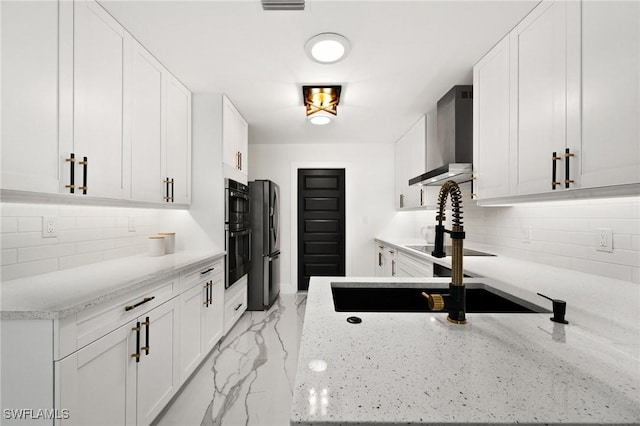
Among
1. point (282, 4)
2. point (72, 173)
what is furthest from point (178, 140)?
point (282, 4)

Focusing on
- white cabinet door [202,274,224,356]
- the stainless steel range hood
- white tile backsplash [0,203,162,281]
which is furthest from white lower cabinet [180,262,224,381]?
the stainless steel range hood

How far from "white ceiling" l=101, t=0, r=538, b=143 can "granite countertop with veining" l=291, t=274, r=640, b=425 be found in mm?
1621

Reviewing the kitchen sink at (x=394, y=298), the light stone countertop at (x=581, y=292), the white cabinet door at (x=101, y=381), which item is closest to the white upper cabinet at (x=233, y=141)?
the white cabinet door at (x=101, y=381)

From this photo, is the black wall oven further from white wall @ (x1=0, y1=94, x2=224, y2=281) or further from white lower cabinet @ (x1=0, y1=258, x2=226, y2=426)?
white lower cabinet @ (x1=0, y1=258, x2=226, y2=426)

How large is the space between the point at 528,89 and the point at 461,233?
4.31 feet

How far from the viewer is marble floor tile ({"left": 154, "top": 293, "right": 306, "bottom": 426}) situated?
169cm

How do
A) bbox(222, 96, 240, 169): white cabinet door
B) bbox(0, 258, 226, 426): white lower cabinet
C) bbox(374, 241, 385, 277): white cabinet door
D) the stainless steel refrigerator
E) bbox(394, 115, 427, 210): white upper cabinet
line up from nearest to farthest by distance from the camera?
1. bbox(0, 258, 226, 426): white lower cabinet
2. bbox(222, 96, 240, 169): white cabinet door
3. bbox(394, 115, 427, 210): white upper cabinet
4. the stainless steel refrigerator
5. bbox(374, 241, 385, 277): white cabinet door

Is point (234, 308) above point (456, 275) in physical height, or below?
below

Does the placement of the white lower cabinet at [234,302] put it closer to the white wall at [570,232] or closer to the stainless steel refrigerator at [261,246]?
the stainless steel refrigerator at [261,246]

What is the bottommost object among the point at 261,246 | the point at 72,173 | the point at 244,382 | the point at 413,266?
the point at 244,382

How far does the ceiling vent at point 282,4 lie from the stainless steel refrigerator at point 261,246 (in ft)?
7.44

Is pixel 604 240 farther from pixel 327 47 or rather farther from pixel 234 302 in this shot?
pixel 234 302

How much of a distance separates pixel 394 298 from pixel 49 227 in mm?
1934

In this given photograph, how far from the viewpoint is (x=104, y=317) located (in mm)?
1229
